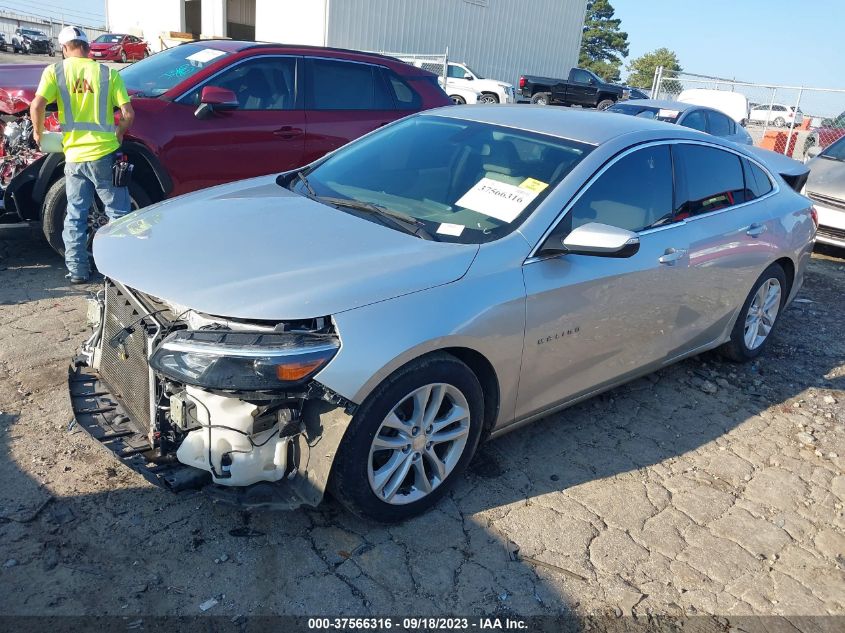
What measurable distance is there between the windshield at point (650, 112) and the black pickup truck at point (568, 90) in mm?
14746

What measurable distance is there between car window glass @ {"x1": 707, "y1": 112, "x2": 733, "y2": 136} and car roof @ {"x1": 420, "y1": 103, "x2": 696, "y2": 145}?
7.23 metres

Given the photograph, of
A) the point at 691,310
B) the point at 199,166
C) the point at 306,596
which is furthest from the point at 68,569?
the point at 199,166

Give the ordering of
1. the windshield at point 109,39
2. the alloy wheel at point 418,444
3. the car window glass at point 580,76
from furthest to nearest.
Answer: the windshield at point 109,39 < the car window glass at point 580,76 < the alloy wheel at point 418,444

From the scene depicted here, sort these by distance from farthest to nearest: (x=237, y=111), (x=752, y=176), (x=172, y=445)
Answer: (x=237, y=111)
(x=752, y=176)
(x=172, y=445)

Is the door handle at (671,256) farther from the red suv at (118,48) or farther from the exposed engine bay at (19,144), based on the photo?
the red suv at (118,48)

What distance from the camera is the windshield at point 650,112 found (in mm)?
10406

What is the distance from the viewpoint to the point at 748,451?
4078 mm

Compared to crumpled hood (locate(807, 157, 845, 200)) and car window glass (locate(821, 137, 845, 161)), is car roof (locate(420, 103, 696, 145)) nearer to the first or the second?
crumpled hood (locate(807, 157, 845, 200))

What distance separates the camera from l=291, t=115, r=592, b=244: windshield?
331 cm

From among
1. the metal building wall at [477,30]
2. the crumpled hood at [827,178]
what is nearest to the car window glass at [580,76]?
the metal building wall at [477,30]

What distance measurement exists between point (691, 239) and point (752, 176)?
116 centimetres

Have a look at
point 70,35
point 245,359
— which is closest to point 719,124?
point 70,35

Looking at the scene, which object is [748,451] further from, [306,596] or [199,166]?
[199,166]

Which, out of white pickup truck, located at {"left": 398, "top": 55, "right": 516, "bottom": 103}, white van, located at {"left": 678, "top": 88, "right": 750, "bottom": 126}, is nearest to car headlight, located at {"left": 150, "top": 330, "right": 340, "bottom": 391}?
white van, located at {"left": 678, "top": 88, "right": 750, "bottom": 126}
